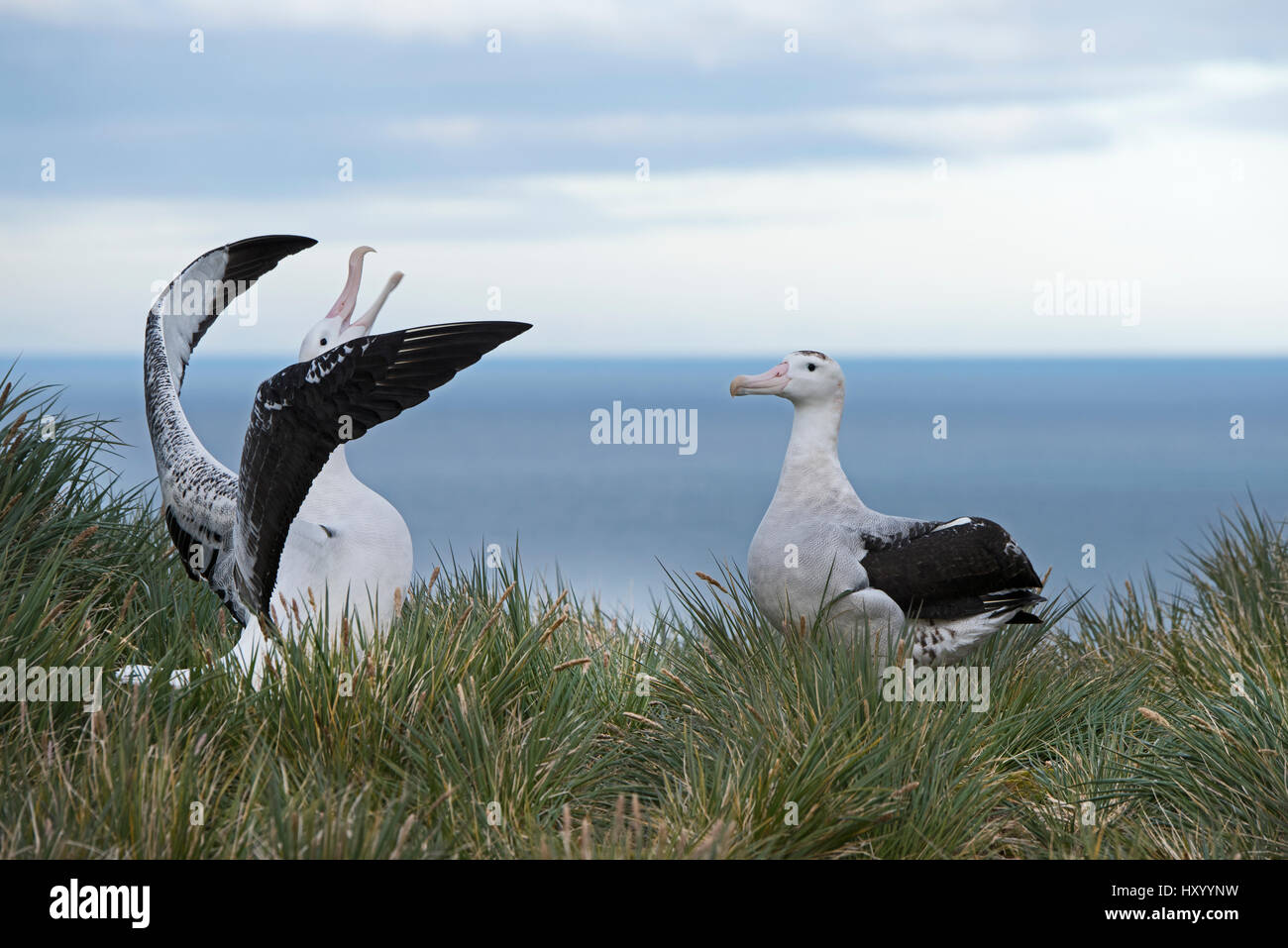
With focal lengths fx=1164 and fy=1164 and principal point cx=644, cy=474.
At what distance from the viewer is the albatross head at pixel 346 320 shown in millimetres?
4430

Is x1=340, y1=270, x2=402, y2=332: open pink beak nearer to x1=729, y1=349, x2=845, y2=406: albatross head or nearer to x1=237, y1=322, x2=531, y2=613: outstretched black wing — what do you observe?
x1=237, y1=322, x2=531, y2=613: outstretched black wing

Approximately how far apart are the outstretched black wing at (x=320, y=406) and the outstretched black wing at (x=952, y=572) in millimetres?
1851

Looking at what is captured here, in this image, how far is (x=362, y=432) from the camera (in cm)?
390

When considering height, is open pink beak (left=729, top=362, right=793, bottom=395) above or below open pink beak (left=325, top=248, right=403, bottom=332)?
below

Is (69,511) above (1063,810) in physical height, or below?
above

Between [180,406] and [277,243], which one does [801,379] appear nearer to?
[277,243]

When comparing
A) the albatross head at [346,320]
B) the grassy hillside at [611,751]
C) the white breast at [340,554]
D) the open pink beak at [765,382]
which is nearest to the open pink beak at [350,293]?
the albatross head at [346,320]

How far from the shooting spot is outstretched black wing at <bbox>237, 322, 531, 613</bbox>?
3.75 meters

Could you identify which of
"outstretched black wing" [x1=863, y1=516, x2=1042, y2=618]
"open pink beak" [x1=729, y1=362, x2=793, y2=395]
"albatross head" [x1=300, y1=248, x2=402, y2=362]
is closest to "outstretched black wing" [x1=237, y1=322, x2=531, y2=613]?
"albatross head" [x1=300, y1=248, x2=402, y2=362]

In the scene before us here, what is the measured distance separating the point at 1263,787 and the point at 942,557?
1337 millimetres

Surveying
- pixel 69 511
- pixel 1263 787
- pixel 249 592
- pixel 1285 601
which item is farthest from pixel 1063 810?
pixel 69 511

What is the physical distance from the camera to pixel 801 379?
15.5 feet

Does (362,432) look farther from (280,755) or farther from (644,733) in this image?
A: (644,733)

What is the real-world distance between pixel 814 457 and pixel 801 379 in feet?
1.05
